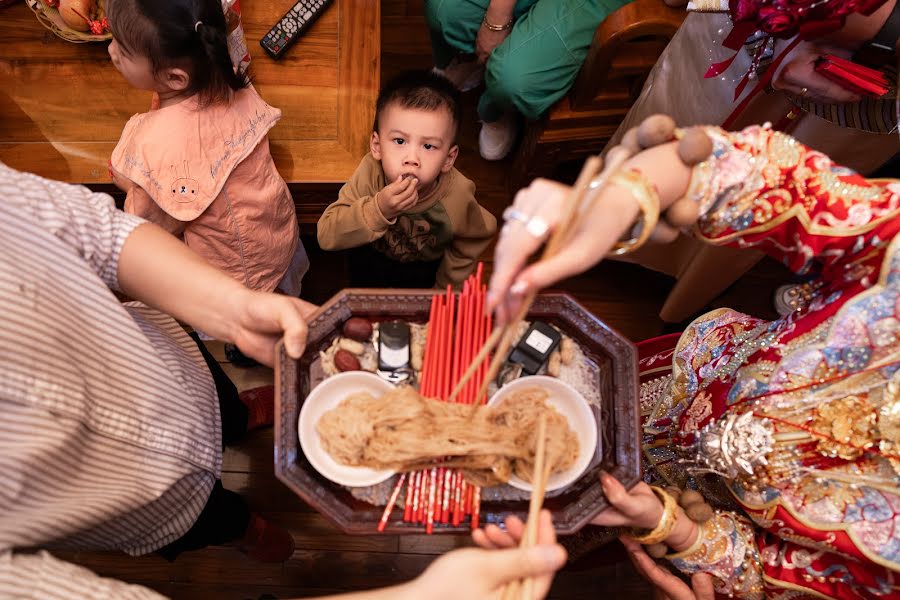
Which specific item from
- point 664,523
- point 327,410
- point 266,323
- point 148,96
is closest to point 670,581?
point 664,523

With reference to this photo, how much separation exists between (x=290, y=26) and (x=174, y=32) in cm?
55

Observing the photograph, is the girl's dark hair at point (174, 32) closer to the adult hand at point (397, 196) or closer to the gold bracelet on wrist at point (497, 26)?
the adult hand at point (397, 196)

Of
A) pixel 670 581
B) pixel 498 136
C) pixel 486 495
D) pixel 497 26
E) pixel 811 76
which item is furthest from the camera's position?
pixel 498 136

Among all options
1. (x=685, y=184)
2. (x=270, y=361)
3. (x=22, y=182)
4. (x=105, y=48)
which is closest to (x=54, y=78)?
(x=105, y=48)

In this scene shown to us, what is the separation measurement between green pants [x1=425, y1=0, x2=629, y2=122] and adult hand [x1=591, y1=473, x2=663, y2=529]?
59.9 inches

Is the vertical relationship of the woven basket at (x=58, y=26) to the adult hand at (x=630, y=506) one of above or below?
above

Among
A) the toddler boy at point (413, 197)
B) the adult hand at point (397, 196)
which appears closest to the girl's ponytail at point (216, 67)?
the toddler boy at point (413, 197)

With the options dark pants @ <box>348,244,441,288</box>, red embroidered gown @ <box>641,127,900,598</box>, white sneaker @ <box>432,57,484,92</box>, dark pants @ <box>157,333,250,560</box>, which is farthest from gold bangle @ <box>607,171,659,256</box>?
white sneaker @ <box>432,57,484,92</box>

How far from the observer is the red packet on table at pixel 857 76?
125 cm

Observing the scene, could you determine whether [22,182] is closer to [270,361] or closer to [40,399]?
[40,399]

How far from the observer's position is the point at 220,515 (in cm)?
163

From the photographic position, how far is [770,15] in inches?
48.1

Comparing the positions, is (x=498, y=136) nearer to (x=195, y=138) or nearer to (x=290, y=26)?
(x=290, y=26)

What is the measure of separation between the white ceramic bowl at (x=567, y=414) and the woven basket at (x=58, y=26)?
178 centimetres
